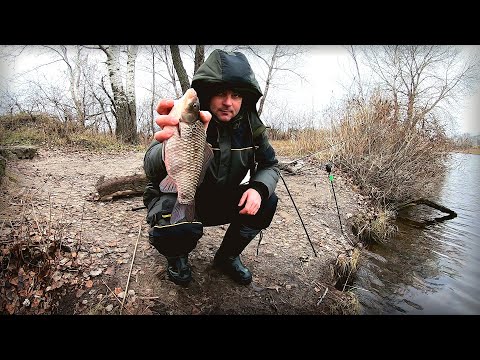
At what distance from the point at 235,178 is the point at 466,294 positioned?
257 cm

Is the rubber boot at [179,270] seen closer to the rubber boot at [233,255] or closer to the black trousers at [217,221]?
the black trousers at [217,221]

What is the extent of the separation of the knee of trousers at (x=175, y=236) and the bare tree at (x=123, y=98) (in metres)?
4.09

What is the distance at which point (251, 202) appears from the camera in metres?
1.54

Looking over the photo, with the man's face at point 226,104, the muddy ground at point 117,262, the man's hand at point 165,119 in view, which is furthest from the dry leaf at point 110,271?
the man's face at point 226,104

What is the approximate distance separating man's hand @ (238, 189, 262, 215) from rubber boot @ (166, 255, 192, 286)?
1.68 feet

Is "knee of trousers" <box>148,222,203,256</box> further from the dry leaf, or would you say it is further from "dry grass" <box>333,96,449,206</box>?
"dry grass" <box>333,96,449,206</box>

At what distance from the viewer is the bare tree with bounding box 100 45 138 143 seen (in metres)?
5.17

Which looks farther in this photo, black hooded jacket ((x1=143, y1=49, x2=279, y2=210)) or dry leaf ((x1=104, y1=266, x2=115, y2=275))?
dry leaf ((x1=104, y1=266, x2=115, y2=275))

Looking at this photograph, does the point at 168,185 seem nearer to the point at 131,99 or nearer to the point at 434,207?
the point at 131,99

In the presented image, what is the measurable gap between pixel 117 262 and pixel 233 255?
2.59 ft

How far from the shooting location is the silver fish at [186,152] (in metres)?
1.17

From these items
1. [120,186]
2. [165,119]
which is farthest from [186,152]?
[120,186]

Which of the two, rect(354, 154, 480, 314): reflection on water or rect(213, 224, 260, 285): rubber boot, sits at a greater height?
rect(213, 224, 260, 285): rubber boot

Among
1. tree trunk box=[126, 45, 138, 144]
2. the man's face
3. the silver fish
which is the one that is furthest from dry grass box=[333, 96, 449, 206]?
tree trunk box=[126, 45, 138, 144]
